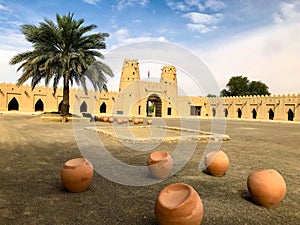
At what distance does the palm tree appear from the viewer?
61.6 feet

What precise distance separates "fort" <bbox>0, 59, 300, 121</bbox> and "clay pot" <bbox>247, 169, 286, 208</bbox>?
118 ft

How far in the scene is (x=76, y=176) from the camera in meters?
4.30

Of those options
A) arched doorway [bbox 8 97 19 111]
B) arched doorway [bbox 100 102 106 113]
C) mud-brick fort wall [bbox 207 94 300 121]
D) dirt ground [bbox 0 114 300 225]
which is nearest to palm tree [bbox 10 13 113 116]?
dirt ground [bbox 0 114 300 225]

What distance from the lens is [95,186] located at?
15.7ft

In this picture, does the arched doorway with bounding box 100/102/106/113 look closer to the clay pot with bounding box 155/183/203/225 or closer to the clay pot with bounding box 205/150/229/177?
the clay pot with bounding box 205/150/229/177

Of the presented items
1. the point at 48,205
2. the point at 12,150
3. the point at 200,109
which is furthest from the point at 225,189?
the point at 200,109

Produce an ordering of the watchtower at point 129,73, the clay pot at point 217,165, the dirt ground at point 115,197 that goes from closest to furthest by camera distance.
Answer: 1. the dirt ground at point 115,197
2. the clay pot at point 217,165
3. the watchtower at point 129,73

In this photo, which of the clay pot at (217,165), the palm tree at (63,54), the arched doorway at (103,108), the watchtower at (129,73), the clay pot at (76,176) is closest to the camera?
the clay pot at (76,176)

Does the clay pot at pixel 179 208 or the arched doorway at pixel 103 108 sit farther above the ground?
the arched doorway at pixel 103 108

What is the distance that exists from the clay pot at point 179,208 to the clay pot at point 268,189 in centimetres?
151

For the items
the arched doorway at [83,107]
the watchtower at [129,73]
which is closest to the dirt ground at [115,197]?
the watchtower at [129,73]

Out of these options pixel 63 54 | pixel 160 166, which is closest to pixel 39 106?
pixel 63 54

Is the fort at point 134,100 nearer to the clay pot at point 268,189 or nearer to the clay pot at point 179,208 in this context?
the clay pot at point 268,189

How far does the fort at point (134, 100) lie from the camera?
38906 mm
